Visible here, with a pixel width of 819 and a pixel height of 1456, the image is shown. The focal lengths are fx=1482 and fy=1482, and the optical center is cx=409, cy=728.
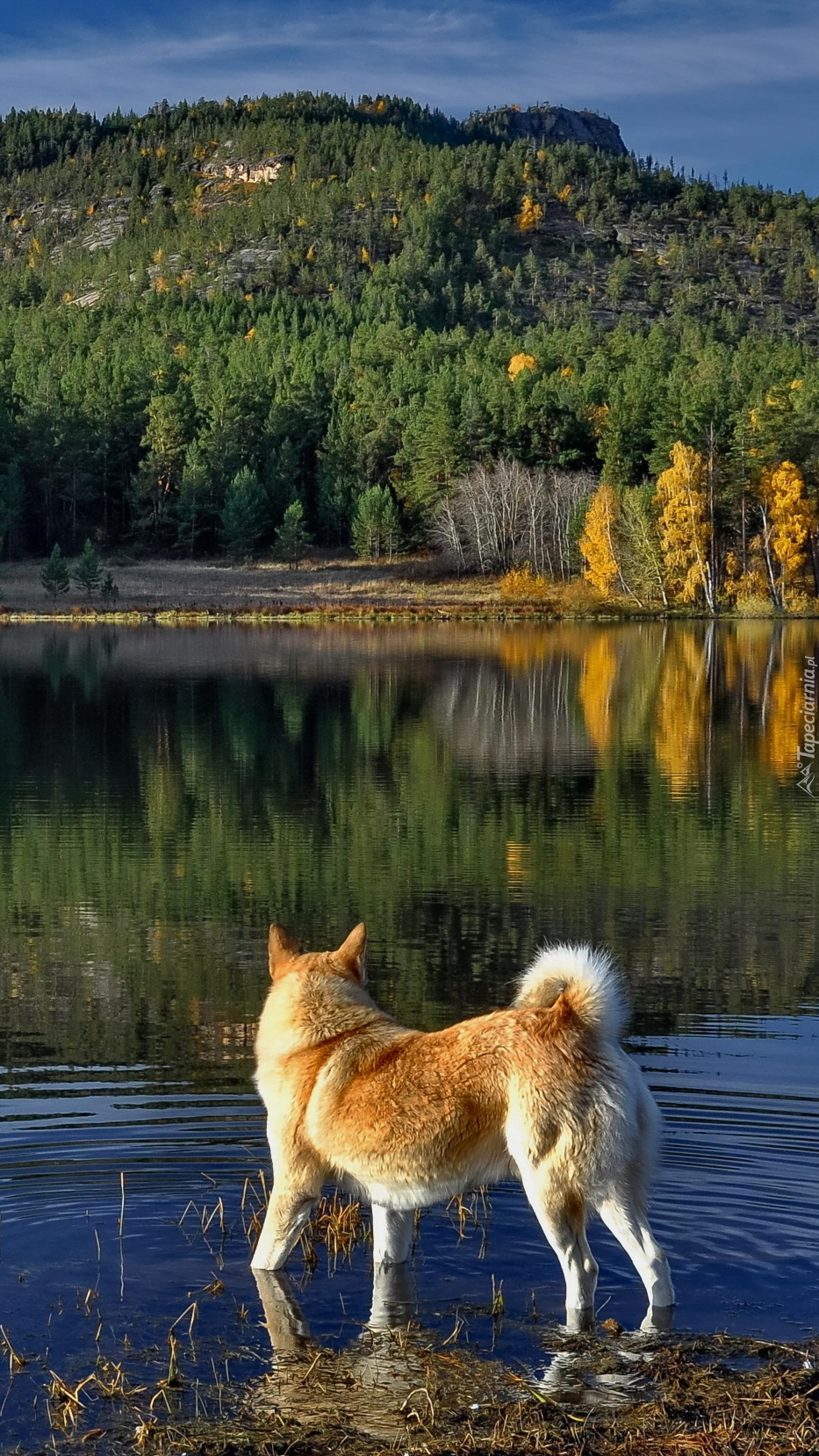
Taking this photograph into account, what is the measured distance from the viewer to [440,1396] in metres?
6.23

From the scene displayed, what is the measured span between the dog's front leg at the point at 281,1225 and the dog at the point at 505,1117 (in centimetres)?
1

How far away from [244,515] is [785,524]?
43.9m

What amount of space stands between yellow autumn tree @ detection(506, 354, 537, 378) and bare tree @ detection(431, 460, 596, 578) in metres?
29.1

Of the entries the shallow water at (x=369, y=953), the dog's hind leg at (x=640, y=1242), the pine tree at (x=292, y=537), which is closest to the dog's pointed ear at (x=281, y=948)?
the shallow water at (x=369, y=953)

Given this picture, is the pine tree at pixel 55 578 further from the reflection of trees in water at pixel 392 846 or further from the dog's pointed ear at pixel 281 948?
the dog's pointed ear at pixel 281 948

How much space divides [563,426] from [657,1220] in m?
115

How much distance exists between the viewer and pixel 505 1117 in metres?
6.52

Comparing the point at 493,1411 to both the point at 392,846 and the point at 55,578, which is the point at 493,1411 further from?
the point at 55,578

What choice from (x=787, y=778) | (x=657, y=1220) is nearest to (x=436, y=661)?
(x=787, y=778)

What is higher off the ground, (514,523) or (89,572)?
(514,523)

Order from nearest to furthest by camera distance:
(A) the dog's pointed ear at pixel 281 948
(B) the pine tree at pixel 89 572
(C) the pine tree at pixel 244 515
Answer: (A) the dog's pointed ear at pixel 281 948 < (B) the pine tree at pixel 89 572 < (C) the pine tree at pixel 244 515

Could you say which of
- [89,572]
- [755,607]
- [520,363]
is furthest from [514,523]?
[520,363]

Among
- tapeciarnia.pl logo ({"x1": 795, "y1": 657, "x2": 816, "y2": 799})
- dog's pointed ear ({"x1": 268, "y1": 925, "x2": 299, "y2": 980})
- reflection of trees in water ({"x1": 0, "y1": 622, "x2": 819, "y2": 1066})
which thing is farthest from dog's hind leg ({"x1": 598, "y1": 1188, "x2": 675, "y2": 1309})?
tapeciarnia.pl logo ({"x1": 795, "y1": 657, "x2": 816, "y2": 799})

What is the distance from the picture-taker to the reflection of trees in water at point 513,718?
30609 millimetres
